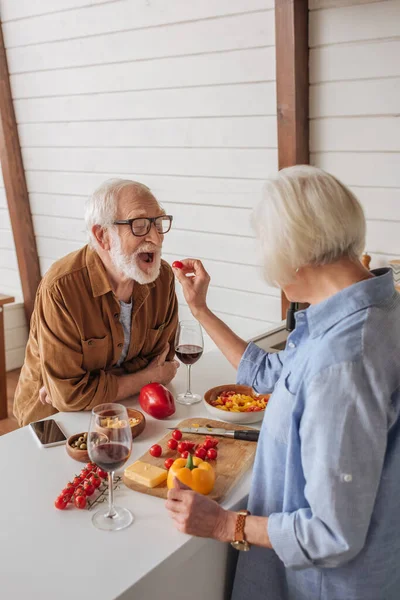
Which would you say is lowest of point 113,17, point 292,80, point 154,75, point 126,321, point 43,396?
point 43,396

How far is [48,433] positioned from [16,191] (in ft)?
11.0

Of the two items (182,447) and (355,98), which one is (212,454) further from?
(355,98)

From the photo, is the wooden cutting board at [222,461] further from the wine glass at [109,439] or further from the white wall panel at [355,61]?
the white wall panel at [355,61]

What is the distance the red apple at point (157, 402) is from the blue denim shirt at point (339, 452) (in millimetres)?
482

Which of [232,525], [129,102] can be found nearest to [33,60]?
[129,102]

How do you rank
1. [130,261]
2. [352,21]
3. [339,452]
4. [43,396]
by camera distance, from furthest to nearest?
[352,21] → [43,396] → [130,261] → [339,452]

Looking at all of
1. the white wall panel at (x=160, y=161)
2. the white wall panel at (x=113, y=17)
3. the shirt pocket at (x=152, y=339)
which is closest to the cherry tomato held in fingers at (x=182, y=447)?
the shirt pocket at (x=152, y=339)

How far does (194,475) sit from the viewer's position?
1373 millimetres

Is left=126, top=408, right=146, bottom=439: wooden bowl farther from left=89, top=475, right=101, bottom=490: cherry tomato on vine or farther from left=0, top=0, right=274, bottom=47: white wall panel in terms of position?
left=0, top=0, right=274, bottom=47: white wall panel

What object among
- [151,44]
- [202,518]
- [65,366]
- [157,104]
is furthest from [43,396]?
[151,44]

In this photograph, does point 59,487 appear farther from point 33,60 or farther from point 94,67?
point 33,60

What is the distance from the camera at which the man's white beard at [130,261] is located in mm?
1953

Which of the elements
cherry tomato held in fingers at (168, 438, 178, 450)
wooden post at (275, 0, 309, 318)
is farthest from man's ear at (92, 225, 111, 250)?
wooden post at (275, 0, 309, 318)

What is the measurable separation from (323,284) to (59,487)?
75 cm
